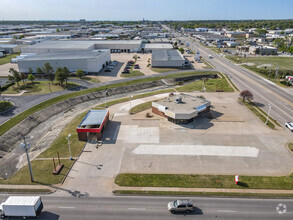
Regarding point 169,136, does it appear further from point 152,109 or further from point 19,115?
point 19,115

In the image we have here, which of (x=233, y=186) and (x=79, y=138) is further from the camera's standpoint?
(x=79, y=138)

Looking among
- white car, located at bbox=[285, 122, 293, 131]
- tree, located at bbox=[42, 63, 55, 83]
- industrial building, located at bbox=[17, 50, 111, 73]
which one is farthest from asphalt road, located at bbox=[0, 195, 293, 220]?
industrial building, located at bbox=[17, 50, 111, 73]

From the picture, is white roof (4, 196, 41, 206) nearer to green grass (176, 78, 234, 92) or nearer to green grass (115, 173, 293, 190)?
green grass (115, 173, 293, 190)

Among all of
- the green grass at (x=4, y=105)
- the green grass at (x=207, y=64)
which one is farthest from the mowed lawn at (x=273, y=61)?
the green grass at (x=4, y=105)

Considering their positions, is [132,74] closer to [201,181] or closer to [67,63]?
[67,63]

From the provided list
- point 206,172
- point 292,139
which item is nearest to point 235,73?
point 292,139

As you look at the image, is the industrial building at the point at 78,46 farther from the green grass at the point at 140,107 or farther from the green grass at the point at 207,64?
the green grass at the point at 140,107

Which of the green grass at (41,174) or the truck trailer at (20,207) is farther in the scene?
the green grass at (41,174)

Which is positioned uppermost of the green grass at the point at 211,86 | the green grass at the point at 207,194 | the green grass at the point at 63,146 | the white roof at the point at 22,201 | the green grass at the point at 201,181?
the green grass at the point at 211,86
